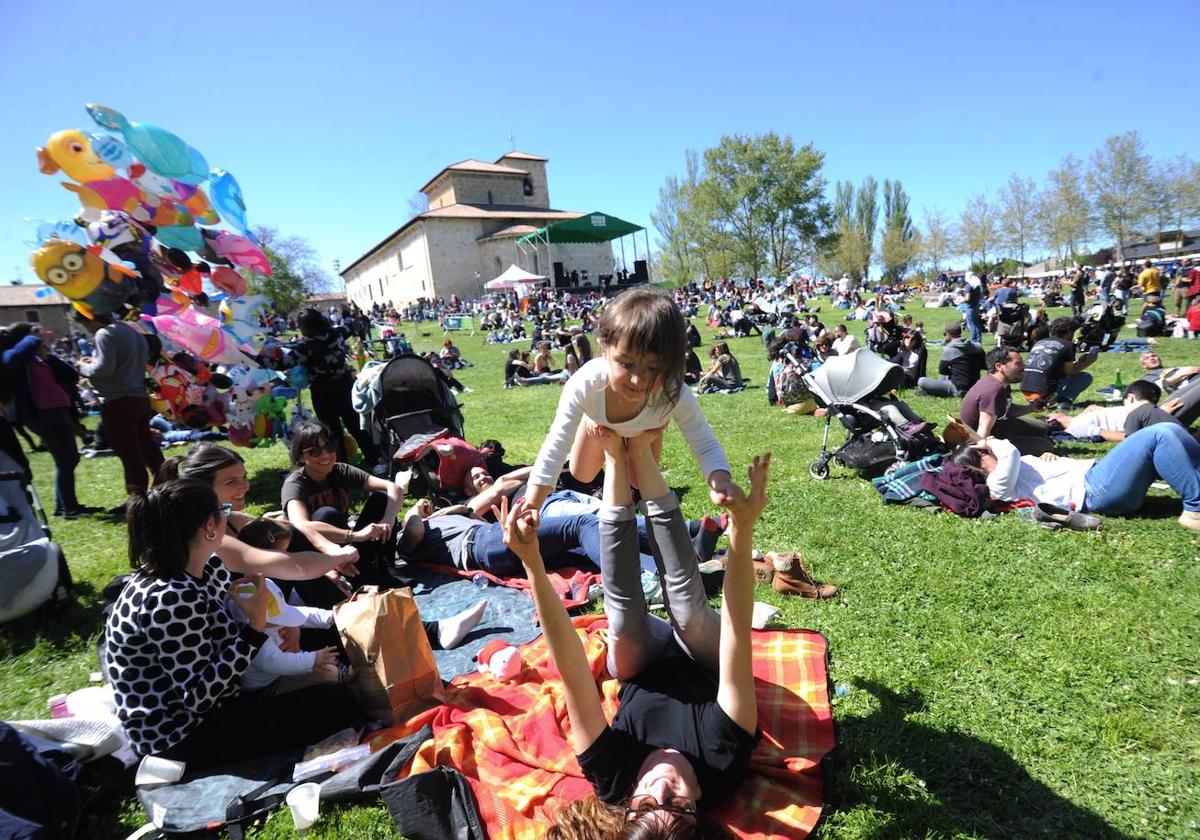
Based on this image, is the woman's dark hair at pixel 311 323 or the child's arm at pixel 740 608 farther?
the woman's dark hair at pixel 311 323

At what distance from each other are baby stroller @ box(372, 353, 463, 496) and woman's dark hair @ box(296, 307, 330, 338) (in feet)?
3.34

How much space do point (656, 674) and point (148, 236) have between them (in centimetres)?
668

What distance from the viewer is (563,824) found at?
1.75 meters

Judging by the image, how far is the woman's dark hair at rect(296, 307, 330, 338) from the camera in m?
6.57

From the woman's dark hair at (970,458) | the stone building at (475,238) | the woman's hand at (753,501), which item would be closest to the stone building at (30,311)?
the stone building at (475,238)

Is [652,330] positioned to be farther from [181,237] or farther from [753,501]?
[181,237]

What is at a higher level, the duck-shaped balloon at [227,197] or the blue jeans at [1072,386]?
the duck-shaped balloon at [227,197]

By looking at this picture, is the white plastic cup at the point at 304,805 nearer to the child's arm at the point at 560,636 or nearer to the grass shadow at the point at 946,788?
the child's arm at the point at 560,636

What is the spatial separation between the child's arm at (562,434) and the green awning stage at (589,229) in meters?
32.2

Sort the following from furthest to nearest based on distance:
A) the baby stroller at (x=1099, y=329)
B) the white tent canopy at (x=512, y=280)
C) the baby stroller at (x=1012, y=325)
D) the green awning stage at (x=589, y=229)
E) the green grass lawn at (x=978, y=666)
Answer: the green awning stage at (x=589, y=229)
the white tent canopy at (x=512, y=280)
the baby stroller at (x=1012, y=325)
the baby stroller at (x=1099, y=329)
the green grass lawn at (x=978, y=666)

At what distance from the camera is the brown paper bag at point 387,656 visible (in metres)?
2.86

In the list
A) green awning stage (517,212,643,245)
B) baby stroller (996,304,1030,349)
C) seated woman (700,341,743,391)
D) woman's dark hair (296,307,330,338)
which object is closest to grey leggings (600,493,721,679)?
woman's dark hair (296,307,330,338)

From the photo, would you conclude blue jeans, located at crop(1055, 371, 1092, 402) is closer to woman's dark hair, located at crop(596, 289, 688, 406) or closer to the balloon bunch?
woman's dark hair, located at crop(596, 289, 688, 406)

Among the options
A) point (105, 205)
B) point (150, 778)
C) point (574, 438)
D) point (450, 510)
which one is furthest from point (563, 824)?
point (105, 205)
